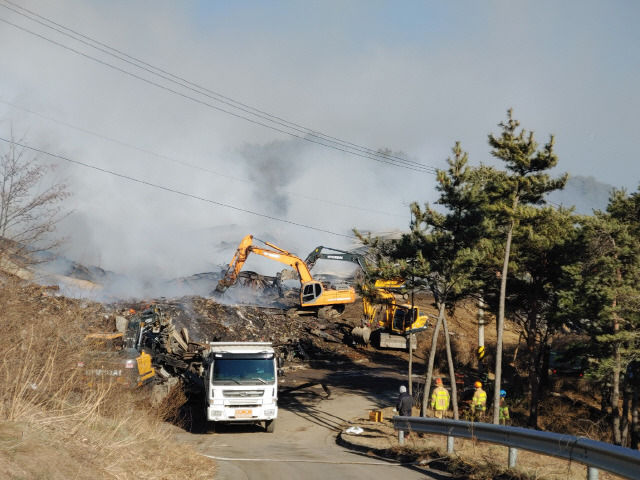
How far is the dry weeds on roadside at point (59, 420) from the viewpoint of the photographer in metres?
7.72

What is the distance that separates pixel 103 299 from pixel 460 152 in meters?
28.1

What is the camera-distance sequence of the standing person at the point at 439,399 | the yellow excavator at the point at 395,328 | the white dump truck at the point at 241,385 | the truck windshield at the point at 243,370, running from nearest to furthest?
the white dump truck at the point at 241,385 → the truck windshield at the point at 243,370 → the standing person at the point at 439,399 → the yellow excavator at the point at 395,328

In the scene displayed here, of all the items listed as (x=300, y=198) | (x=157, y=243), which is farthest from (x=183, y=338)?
(x=300, y=198)

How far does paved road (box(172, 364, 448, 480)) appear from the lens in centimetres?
1183

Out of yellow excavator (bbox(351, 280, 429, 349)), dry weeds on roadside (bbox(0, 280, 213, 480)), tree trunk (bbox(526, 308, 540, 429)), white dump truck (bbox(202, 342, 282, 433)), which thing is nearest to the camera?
dry weeds on roadside (bbox(0, 280, 213, 480))

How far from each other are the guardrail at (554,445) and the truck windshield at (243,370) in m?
7.35

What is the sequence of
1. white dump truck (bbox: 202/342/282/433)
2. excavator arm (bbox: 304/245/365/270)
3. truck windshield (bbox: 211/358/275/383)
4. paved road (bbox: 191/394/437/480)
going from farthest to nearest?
excavator arm (bbox: 304/245/365/270)
truck windshield (bbox: 211/358/275/383)
white dump truck (bbox: 202/342/282/433)
paved road (bbox: 191/394/437/480)

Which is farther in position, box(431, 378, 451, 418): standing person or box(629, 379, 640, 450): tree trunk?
box(629, 379, 640, 450): tree trunk

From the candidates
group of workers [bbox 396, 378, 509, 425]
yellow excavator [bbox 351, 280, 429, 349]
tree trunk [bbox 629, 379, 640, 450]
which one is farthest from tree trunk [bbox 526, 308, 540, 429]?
yellow excavator [bbox 351, 280, 429, 349]

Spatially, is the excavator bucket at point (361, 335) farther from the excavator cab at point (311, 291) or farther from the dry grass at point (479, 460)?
the dry grass at point (479, 460)

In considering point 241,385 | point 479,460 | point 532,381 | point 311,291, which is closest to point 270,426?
point 241,385

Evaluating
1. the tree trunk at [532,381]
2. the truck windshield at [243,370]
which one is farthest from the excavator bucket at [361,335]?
the truck windshield at [243,370]

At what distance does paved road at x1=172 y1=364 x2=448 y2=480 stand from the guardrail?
3.76ft

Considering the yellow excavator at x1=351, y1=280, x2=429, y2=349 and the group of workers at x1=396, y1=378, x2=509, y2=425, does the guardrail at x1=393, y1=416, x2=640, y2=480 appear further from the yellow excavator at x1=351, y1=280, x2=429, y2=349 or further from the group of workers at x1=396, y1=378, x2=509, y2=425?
the yellow excavator at x1=351, y1=280, x2=429, y2=349
